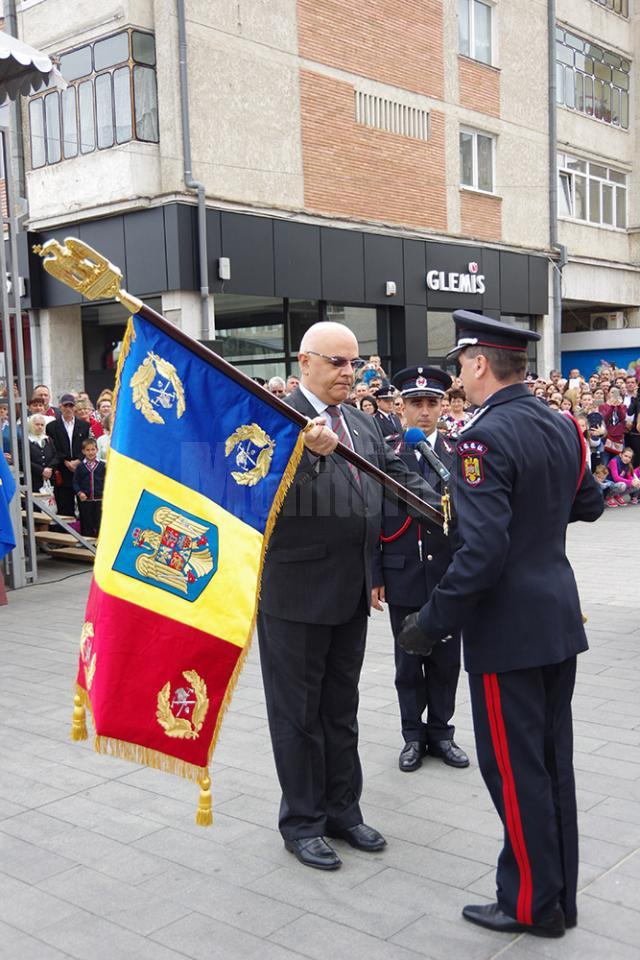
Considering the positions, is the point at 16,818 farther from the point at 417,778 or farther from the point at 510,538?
the point at 510,538

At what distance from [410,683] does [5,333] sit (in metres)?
6.28

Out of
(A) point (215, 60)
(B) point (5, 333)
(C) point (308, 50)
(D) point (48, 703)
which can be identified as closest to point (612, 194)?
(C) point (308, 50)

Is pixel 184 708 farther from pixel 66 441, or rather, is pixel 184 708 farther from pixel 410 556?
pixel 66 441

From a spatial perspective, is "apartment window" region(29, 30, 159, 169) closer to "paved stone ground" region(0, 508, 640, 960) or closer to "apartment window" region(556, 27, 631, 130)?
"paved stone ground" region(0, 508, 640, 960)

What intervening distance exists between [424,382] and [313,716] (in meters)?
1.84

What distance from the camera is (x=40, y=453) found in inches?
471

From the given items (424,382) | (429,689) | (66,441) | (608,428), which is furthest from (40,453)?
(608,428)

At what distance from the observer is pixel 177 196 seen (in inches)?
663

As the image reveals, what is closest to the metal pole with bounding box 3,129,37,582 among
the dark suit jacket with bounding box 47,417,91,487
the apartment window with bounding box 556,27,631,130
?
the dark suit jacket with bounding box 47,417,91,487

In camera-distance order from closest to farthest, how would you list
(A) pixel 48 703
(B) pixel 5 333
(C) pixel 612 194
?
(A) pixel 48 703 → (B) pixel 5 333 → (C) pixel 612 194

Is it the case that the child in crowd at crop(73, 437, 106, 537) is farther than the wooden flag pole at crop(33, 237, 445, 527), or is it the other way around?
the child in crowd at crop(73, 437, 106, 537)

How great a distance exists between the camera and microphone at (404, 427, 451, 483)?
445 centimetres

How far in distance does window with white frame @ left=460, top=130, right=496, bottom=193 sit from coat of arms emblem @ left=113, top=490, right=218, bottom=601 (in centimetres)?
2153

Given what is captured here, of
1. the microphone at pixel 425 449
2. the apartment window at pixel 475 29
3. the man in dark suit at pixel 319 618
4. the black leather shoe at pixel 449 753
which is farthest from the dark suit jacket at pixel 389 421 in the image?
the apartment window at pixel 475 29
